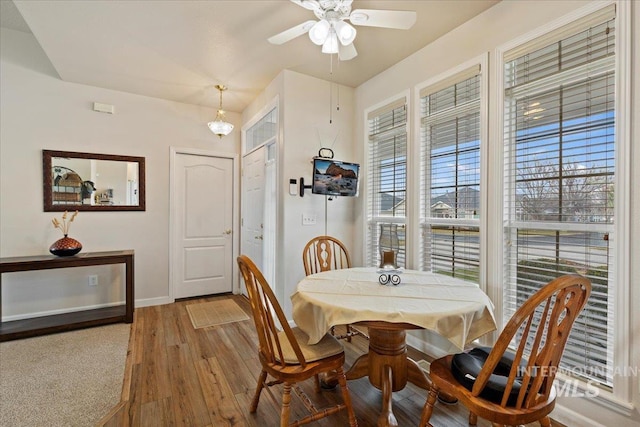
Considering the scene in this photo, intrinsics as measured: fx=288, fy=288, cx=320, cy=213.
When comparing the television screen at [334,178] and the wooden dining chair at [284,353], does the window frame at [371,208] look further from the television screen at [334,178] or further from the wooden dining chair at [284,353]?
the wooden dining chair at [284,353]

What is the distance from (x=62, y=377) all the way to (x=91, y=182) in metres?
2.26

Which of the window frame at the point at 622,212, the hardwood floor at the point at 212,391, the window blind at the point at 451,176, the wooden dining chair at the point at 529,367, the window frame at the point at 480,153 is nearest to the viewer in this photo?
the wooden dining chair at the point at 529,367

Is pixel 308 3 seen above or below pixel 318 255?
above

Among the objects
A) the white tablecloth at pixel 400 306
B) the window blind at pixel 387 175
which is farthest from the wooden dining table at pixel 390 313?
the window blind at pixel 387 175

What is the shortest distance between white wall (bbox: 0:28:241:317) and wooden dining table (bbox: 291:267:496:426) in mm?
2887

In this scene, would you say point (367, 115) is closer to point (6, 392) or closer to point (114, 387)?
point (114, 387)

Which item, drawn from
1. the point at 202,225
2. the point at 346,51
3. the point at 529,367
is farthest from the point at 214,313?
the point at 529,367

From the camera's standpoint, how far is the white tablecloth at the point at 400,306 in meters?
1.40

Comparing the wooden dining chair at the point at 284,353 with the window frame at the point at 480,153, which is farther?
the window frame at the point at 480,153

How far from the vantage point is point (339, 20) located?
1777 mm

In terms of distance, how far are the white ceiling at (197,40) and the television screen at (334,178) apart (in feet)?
3.30

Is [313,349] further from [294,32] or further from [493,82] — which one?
[493,82]

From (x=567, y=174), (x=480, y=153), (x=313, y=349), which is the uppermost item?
(x=480, y=153)

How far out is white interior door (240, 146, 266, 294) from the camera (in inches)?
148
